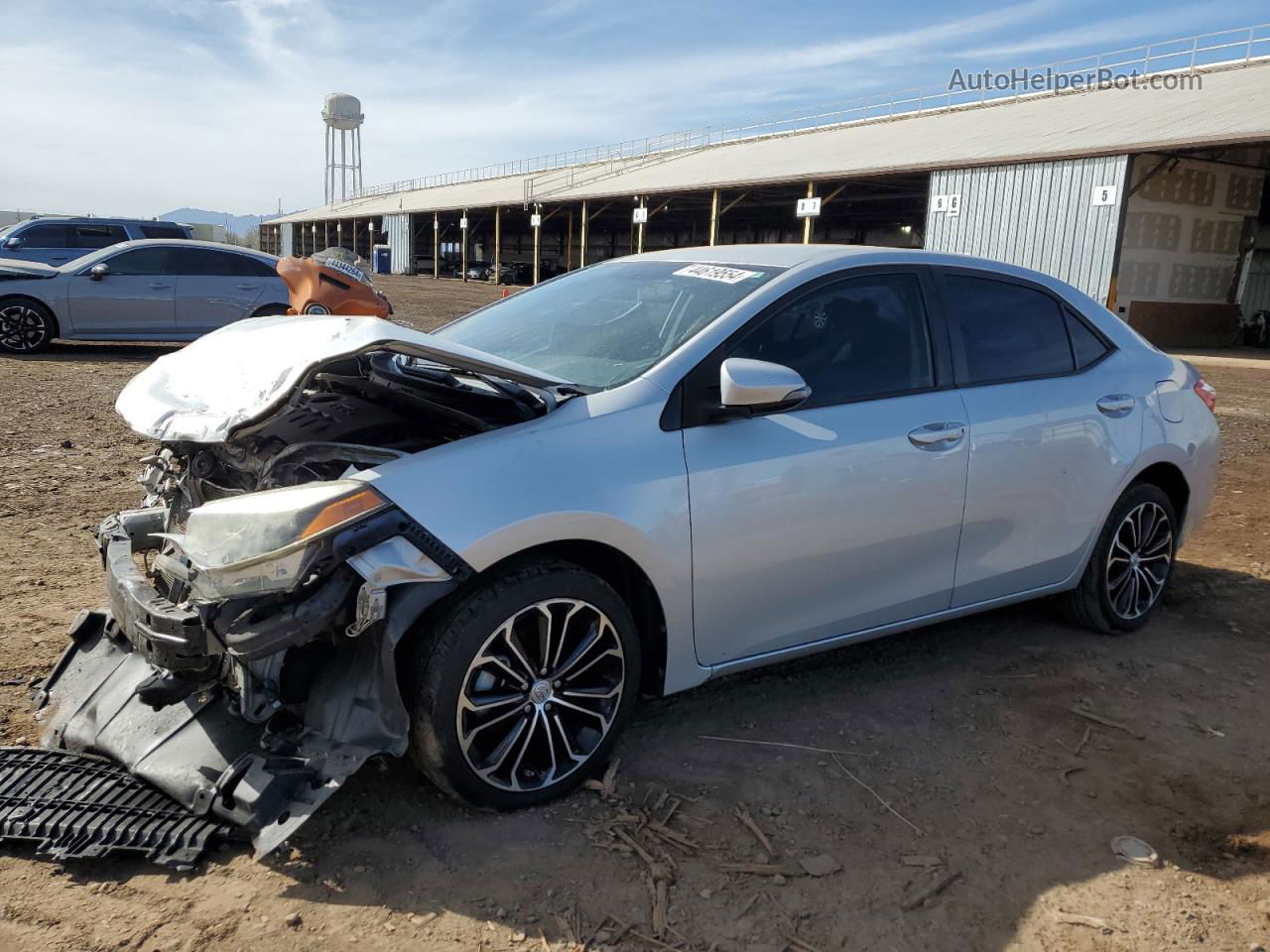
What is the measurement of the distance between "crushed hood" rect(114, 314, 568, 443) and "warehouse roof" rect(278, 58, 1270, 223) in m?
18.8

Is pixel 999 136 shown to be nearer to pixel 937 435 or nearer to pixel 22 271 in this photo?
pixel 22 271

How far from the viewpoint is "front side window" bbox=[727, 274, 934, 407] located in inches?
138

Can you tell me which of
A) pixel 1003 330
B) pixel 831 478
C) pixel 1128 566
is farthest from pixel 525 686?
pixel 1128 566

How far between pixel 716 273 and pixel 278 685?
2.16 m

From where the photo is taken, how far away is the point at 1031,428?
13.2 ft

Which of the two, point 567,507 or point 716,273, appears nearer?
point 567,507

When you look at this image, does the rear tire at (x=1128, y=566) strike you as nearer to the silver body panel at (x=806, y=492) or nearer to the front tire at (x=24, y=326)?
the silver body panel at (x=806, y=492)

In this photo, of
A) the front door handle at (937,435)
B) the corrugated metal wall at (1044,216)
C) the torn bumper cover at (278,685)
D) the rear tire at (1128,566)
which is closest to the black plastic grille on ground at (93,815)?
the torn bumper cover at (278,685)

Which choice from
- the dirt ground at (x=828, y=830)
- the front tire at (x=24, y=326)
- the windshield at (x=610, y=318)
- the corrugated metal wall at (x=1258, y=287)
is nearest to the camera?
the dirt ground at (x=828, y=830)

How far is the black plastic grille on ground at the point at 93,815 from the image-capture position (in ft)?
8.65

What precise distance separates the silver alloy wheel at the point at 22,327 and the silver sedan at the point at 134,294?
0.04 feet

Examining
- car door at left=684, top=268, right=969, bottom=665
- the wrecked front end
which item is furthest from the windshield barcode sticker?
the wrecked front end

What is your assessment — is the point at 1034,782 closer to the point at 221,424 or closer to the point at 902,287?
the point at 902,287

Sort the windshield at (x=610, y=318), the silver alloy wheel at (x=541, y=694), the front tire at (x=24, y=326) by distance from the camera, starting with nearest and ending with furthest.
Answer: the silver alloy wheel at (x=541, y=694), the windshield at (x=610, y=318), the front tire at (x=24, y=326)
